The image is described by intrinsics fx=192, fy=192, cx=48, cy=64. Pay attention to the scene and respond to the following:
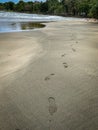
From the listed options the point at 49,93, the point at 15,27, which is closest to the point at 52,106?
the point at 49,93

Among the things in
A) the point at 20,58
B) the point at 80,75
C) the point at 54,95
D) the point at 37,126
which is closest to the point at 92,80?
the point at 80,75

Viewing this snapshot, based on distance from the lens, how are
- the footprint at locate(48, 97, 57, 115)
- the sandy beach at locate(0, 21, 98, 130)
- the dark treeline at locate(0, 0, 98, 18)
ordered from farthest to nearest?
the dark treeline at locate(0, 0, 98, 18)
the footprint at locate(48, 97, 57, 115)
the sandy beach at locate(0, 21, 98, 130)

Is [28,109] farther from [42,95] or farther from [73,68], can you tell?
[73,68]

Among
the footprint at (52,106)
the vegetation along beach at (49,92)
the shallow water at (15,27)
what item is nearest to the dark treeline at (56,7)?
the shallow water at (15,27)

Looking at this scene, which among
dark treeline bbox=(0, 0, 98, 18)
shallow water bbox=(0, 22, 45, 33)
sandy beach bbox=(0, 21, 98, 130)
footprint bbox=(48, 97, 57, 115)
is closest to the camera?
sandy beach bbox=(0, 21, 98, 130)

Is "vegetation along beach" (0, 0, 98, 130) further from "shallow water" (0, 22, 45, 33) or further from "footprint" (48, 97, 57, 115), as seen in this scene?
"shallow water" (0, 22, 45, 33)

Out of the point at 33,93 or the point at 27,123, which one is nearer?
the point at 27,123

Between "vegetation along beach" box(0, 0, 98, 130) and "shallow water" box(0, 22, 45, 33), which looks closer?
"vegetation along beach" box(0, 0, 98, 130)

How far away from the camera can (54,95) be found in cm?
362

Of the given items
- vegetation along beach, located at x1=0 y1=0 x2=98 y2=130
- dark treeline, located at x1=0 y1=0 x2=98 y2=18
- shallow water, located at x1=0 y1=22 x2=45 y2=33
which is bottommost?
dark treeline, located at x1=0 y1=0 x2=98 y2=18

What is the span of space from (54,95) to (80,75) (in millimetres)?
1274

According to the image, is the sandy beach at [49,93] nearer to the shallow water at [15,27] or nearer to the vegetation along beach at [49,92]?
the vegetation along beach at [49,92]

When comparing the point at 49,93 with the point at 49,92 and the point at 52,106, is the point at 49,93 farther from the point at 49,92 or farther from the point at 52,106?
the point at 52,106

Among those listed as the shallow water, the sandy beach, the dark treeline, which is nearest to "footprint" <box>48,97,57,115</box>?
the sandy beach
